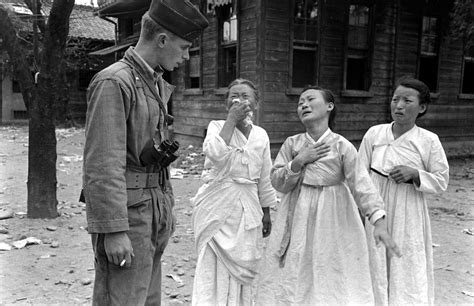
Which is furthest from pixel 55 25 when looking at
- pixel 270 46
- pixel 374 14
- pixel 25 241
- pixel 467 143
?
pixel 467 143

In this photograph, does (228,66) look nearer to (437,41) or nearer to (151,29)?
(437,41)

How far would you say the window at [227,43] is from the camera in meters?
10.2

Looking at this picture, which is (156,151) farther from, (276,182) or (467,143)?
(467,143)

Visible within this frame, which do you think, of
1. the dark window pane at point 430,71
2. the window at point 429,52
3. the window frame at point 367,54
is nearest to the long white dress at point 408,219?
the window frame at point 367,54

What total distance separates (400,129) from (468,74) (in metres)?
10.9

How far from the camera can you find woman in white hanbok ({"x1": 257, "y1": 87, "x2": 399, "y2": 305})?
276cm

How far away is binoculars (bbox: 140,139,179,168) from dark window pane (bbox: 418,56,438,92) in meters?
10.8

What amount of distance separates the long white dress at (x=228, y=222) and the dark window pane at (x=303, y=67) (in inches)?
270

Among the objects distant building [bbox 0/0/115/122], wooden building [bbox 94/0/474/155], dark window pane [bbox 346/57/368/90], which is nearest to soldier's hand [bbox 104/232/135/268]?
wooden building [bbox 94/0/474/155]

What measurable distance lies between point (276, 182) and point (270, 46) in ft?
21.7

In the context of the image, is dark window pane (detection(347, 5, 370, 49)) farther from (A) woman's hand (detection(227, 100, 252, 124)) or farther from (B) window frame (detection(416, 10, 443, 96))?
(A) woman's hand (detection(227, 100, 252, 124))

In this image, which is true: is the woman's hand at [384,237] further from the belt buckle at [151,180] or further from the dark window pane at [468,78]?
the dark window pane at [468,78]

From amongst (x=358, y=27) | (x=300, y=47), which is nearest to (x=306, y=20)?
(x=300, y=47)

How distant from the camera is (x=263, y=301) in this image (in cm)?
292
